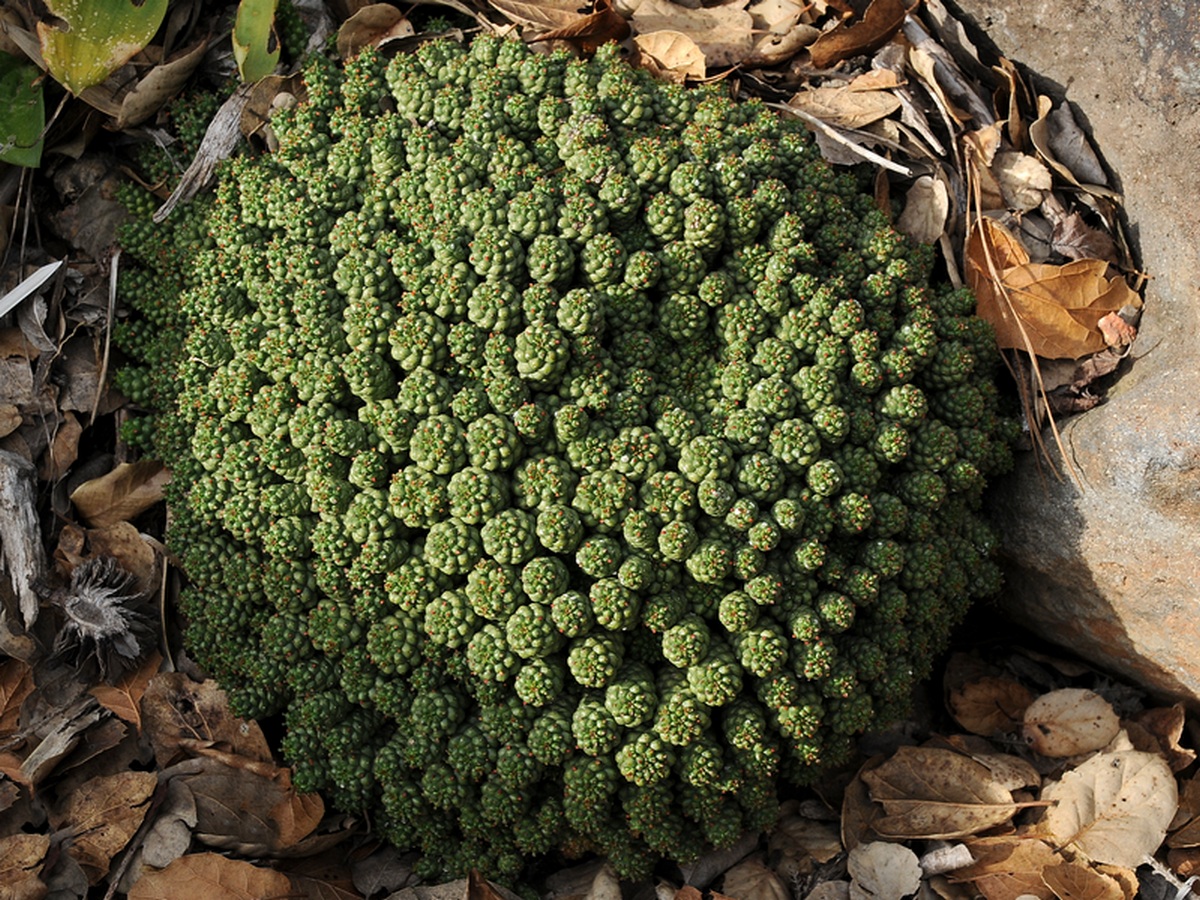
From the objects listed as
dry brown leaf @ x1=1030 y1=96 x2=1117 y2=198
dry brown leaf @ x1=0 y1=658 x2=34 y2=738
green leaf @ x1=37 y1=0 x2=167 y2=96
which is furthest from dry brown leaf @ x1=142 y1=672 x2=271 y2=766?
dry brown leaf @ x1=1030 y1=96 x2=1117 y2=198

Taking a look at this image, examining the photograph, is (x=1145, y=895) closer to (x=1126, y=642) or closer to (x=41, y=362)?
(x=1126, y=642)

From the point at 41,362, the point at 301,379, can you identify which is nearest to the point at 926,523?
the point at 301,379

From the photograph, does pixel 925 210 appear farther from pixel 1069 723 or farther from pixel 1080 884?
pixel 1080 884

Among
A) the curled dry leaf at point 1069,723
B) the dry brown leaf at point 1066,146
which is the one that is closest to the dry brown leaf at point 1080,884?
the curled dry leaf at point 1069,723

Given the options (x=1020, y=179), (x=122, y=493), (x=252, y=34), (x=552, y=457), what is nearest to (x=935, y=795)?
(x=552, y=457)

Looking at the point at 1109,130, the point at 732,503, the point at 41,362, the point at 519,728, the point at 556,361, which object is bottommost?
the point at 519,728

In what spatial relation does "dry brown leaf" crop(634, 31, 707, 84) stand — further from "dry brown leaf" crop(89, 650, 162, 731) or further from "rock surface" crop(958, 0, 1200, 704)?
"dry brown leaf" crop(89, 650, 162, 731)
